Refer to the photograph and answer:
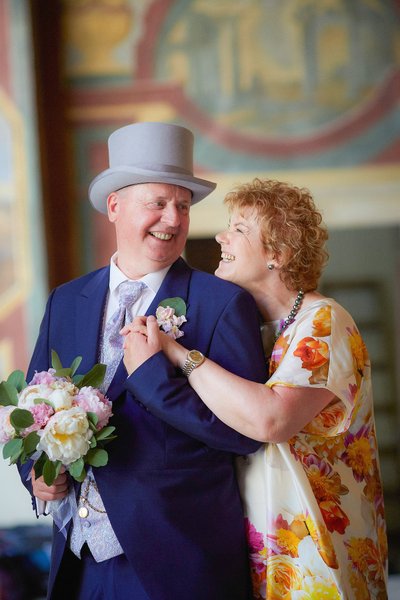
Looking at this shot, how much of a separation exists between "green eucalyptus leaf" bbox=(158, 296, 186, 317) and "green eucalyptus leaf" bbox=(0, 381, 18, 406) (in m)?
0.47

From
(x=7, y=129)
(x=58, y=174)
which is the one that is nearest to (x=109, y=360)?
(x=7, y=129)

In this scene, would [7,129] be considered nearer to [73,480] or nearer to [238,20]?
[238,20]

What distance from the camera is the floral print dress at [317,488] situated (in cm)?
220

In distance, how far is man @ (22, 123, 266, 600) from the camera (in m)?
2.11

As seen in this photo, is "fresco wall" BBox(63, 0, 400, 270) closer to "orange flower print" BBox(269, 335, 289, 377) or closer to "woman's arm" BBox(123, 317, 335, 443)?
"orange flower print" BBox(269, 335, 289, 377)

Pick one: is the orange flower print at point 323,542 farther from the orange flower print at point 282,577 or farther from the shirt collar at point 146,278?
the shirt collar at point 146,278

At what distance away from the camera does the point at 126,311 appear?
2.34 metres

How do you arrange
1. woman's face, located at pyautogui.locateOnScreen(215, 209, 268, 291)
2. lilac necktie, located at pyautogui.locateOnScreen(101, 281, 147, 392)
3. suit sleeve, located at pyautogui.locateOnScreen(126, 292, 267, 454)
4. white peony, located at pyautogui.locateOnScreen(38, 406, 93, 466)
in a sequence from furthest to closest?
1. woman's face, located at pyautogui.locateOnScreen(215, 209, 268, 291)
2. lilac necktie, located at pyautogui.locateOnScreen(101, 281, 147, 392)
3. suit sleeve, located at pyautogui.locateOnScreen(126, 292, 267, 454)
4. white peony, located at pyautogui.locateOnScreen(38, 406, 93, 466)

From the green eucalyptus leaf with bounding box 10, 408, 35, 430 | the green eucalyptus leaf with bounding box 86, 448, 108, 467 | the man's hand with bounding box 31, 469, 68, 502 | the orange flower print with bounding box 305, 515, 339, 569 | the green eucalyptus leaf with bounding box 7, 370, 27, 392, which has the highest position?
the green eucalyptus leaf with bounding box 7, 370, 27, 392

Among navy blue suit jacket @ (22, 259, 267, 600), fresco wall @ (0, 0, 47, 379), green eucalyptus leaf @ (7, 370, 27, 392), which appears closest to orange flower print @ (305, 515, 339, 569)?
navy blue suit jacket @ (22, 259, 267, 600)

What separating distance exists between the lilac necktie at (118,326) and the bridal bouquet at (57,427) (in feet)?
0.67

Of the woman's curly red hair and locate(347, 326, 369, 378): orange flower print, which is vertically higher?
the woman's curly red hair

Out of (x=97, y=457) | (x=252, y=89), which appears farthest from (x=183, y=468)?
(x=252, y=89)

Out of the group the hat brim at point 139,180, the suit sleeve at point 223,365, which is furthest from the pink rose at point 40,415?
the hat brim at point 139,180
